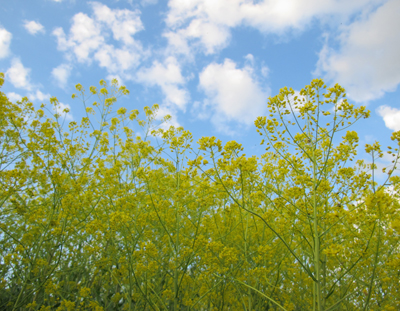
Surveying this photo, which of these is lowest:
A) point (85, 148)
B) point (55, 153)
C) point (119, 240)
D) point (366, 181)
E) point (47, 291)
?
point (47, 291)

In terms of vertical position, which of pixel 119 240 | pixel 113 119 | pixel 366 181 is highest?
pixel 113 119

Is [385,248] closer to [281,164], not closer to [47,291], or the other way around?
[281,164]

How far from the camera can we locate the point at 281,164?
458 centimetres

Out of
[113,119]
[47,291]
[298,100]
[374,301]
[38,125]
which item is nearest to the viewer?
[298,100]

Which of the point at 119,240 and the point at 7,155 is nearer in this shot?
the point at 7,155

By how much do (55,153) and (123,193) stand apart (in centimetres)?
141

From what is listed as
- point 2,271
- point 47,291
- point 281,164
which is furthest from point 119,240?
point 281,164

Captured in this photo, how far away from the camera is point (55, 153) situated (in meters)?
4.51

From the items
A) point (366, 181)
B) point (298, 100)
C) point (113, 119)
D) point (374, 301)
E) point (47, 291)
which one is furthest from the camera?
point (113, 119)

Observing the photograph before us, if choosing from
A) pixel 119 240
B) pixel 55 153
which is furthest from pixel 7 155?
pixel 119 240

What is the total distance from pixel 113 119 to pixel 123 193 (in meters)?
2.59

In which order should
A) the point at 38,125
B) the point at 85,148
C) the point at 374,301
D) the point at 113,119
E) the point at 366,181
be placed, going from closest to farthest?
1. the point at 366,181
2. the point at 374,301
3. the point at 38,125
4. the point at 85,148
5. the point at 113,119

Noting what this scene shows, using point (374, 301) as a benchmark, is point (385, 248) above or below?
above

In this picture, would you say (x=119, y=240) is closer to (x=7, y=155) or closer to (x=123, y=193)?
(x=123, y=193)
